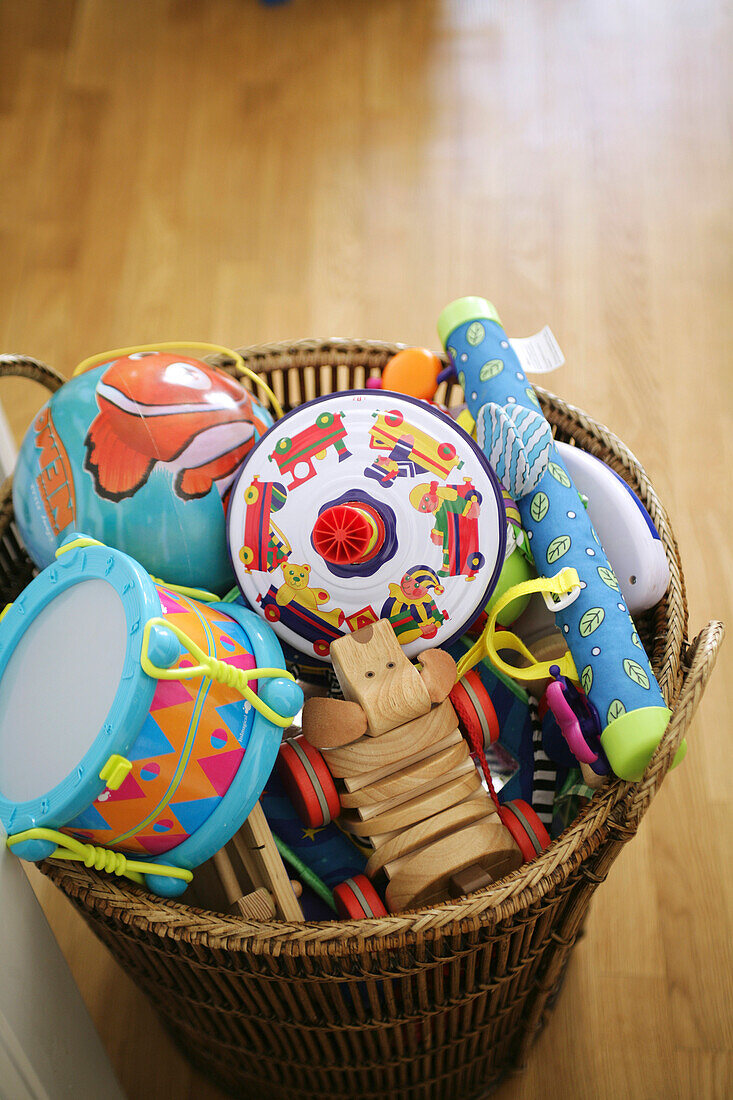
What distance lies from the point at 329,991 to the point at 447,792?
A: 6.9 inches

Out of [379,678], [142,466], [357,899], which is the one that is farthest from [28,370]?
[357,899]

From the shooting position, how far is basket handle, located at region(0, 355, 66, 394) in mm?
889

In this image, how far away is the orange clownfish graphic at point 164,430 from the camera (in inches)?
31.2

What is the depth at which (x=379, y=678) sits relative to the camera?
71 centimetres

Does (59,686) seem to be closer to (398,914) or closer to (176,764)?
(176,764)

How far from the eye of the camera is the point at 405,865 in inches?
28.1

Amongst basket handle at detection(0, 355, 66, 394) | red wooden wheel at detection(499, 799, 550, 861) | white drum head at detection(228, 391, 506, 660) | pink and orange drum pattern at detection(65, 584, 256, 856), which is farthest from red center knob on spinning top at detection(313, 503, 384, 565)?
basket handle at detection(0, 355, 66, 394)

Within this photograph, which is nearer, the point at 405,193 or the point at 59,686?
the point at 59,686

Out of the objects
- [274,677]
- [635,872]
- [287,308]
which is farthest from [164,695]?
[287,308]

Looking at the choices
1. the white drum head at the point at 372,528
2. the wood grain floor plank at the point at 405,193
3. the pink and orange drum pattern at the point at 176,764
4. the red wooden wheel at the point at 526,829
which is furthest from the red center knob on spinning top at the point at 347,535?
the wood grain floor plank at the point at 405,193

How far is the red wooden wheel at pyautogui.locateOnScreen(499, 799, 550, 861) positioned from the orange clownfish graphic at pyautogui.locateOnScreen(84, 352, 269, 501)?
37 cm

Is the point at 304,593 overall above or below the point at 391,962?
above

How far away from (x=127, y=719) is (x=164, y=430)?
0.28 m

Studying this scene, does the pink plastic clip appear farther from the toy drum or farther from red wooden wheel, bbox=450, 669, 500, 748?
the toy drum
